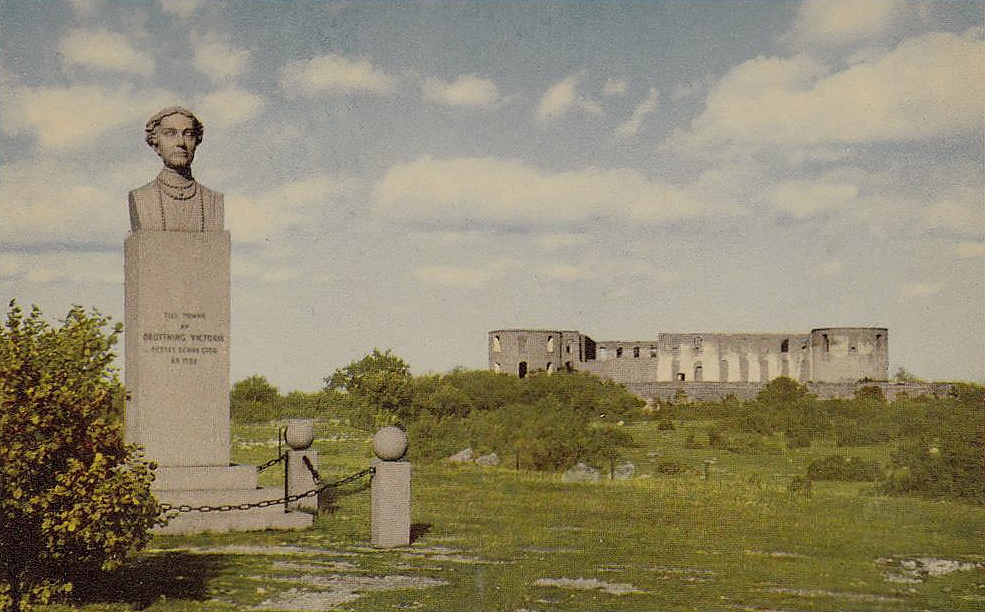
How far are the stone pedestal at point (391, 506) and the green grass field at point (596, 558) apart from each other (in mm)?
234

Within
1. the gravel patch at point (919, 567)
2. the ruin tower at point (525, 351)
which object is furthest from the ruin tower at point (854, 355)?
the gravel patch at point (919, 567)

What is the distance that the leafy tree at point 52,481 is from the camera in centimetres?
725

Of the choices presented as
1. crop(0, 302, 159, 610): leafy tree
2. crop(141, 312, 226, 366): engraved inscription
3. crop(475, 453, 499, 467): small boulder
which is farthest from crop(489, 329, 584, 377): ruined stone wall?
crop(0, 302, 159, 610): leafy tree

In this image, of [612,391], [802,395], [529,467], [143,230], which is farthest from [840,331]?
[143,230]

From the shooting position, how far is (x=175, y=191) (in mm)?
13516

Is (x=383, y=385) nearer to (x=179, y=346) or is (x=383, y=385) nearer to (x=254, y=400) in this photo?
(x=179, y=346)

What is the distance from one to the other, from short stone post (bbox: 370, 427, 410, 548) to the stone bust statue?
14.1 feet

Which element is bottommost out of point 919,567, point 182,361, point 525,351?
point 919,567

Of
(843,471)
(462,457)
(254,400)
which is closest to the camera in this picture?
(843,471)

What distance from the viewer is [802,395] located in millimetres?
55688

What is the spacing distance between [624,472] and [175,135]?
12.1 m

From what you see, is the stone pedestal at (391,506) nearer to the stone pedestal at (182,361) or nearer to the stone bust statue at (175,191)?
the stone pedestal at (182,361)

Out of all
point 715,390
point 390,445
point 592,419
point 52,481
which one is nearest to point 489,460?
point 390,445

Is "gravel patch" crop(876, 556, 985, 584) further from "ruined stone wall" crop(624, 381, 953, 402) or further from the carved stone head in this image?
"ruined stone wall" crop(624, 381, 953, 402)
